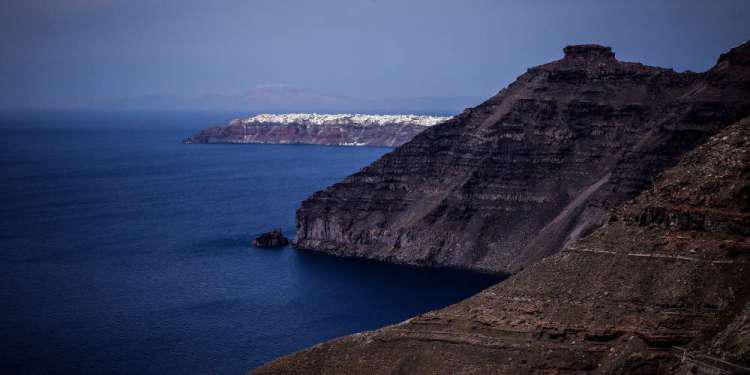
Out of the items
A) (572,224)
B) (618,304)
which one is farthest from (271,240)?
(618,304)

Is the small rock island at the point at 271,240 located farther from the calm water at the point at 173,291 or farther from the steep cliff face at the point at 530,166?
the steep cliff face at the point at 530,166

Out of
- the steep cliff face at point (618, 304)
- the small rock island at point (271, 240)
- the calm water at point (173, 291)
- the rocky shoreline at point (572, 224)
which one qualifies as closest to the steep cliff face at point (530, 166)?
the rocky shoreline at point (572, 224)

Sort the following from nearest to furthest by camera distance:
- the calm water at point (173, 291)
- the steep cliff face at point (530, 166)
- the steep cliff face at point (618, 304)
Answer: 1. the steep cliff face at point (618, 304)
2. the calm water at point (173, 291)
3. the steep cliff face at point (530, 166)

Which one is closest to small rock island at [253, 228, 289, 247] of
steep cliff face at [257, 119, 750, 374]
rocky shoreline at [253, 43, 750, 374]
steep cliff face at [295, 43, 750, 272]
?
steep cliff face at [295, 43, 750, 272]

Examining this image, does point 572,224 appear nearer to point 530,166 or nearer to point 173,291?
point 530,166

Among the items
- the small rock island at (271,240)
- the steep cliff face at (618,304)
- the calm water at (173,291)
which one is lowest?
the calm water at (173,291)

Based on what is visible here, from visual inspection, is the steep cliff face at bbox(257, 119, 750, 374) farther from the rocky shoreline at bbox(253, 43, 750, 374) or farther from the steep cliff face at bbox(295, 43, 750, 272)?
the steep cliff face at bbox(295, 43, 750, 272)

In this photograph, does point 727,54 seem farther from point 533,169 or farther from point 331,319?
point 331,319
